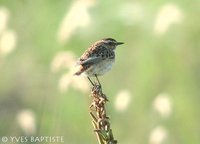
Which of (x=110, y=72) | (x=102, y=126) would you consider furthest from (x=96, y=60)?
(x=110, y=72)

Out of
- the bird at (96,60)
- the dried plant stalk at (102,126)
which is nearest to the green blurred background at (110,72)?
the bird at (96,60)

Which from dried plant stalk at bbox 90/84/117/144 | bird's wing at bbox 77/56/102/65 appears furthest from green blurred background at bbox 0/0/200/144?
dried plant stalk at bbox 90/84/117/144

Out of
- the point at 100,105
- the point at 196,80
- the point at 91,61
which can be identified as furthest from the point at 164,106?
the point at 100,105

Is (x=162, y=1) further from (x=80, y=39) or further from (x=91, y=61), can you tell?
(x=91, y=61)

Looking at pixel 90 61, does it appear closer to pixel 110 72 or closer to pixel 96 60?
pixel 96 60

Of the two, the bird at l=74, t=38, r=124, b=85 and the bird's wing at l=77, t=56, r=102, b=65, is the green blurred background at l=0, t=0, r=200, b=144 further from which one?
the bird's wing at l=77, t=56, r=102, b=65

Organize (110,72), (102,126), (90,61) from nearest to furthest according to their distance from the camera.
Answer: (102,126) < (90,61) < (110,72)
